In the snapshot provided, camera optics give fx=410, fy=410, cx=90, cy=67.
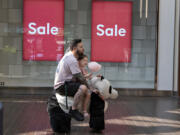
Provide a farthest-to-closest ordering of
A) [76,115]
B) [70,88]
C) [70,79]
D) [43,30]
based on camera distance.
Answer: [43,30] → [70,79] → [70,88] → [76,115]

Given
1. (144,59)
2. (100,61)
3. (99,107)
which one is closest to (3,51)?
(100,61)

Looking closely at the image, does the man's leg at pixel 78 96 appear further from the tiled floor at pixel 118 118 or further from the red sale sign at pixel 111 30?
the red sale sign at pixel 111 30

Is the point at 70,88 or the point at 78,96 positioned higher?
the point at 70,88

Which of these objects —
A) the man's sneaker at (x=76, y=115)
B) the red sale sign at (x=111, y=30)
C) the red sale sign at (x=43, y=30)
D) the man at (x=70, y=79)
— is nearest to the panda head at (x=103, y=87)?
the man at (x=70, y=79)

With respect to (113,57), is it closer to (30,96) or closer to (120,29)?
(120,29)

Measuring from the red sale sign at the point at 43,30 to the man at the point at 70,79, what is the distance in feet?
16.6

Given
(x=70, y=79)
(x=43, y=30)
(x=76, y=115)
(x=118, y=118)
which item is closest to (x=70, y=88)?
(x=70, y=79)

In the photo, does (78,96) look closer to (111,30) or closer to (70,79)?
(70,79)

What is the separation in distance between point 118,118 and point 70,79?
197cm

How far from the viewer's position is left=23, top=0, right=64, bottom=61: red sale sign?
39.0ft

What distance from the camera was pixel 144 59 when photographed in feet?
39.8

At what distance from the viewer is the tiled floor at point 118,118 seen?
23.6ft

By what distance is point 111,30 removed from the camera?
12008 mm

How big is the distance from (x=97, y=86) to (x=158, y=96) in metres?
5.35
